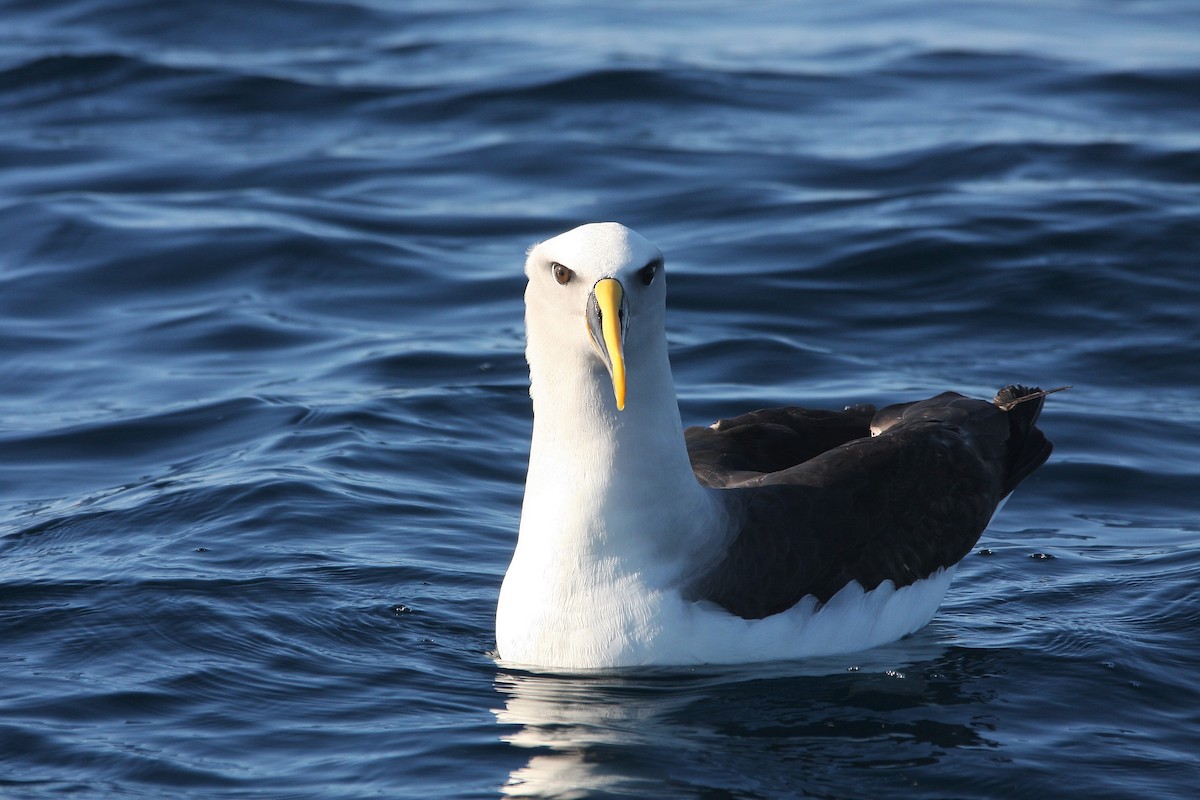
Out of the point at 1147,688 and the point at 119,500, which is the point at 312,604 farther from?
the point at 1147,688

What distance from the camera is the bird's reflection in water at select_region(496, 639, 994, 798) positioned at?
6.38m

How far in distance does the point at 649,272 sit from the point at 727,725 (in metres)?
1.81

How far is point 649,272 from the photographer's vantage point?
21.9 feet

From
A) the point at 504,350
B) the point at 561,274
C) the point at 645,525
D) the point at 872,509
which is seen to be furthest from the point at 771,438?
the point at 504,350

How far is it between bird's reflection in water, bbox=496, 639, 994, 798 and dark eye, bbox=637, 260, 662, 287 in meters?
1.61

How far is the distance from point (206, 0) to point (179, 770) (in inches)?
775

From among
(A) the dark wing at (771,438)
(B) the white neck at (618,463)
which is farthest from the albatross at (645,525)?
(A) the dark wing at (771,438)

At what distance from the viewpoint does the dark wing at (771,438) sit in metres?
8.31

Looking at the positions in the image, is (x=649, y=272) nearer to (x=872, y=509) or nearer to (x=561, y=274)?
(x=561, y=274)

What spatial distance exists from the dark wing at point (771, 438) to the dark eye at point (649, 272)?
1.63 meters

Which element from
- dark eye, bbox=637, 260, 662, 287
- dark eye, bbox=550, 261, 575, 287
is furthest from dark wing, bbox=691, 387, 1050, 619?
dark eye, bbox=550, 261, 575, 287

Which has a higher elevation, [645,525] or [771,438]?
[771,438]

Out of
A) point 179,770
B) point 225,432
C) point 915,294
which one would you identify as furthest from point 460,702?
point 915,294

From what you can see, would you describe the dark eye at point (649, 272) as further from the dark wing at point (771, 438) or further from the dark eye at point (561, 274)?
the dark wing at point (771, 438)
